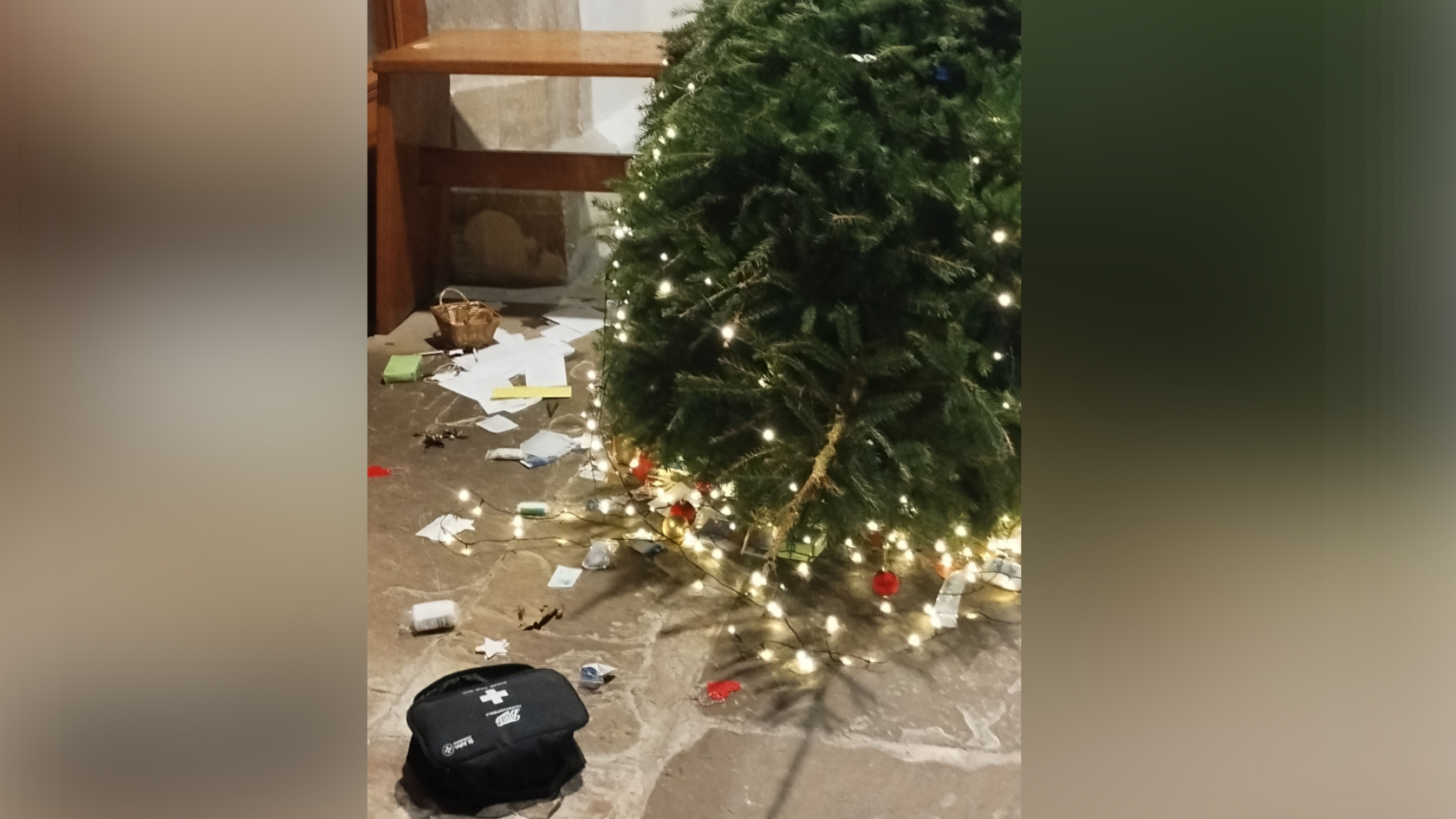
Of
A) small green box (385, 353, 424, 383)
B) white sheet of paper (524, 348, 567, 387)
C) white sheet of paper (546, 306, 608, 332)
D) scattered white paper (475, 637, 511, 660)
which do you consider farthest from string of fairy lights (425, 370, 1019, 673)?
white sheet of paper (546, 306, 608, 332)

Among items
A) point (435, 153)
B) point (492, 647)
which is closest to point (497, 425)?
point (492, 647)

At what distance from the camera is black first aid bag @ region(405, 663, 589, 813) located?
164cm

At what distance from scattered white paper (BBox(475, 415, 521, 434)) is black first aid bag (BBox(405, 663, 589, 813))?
1.20 metres

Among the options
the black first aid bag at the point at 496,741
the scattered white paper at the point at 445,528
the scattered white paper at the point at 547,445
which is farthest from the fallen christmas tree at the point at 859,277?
the scattered white paper at the point at 547,445

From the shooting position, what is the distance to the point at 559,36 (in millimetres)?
3566

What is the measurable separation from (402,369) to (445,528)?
926mm

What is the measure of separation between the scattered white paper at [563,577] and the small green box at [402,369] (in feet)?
3.69

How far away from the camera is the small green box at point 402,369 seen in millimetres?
3227

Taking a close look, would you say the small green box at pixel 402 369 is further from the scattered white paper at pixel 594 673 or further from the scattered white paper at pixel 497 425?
the scattered white paper at pixel 594 673

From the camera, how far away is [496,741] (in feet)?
5.45
